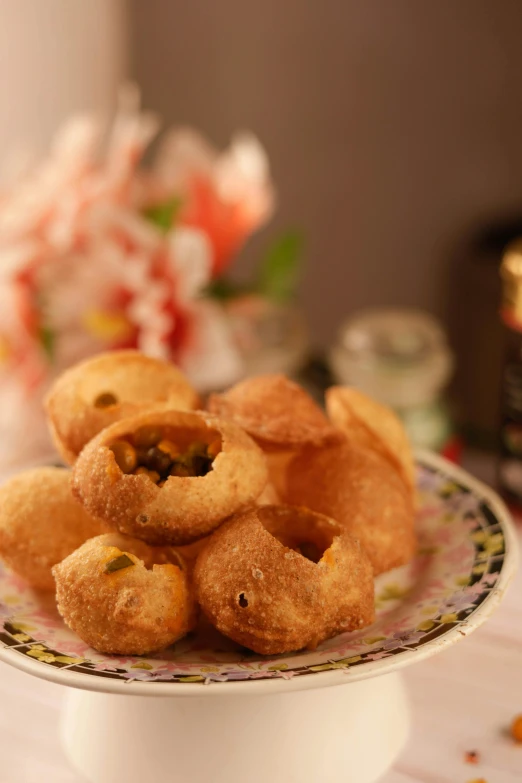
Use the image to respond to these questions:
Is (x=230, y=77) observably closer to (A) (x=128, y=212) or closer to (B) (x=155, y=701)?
(A) (x=128, y=212)

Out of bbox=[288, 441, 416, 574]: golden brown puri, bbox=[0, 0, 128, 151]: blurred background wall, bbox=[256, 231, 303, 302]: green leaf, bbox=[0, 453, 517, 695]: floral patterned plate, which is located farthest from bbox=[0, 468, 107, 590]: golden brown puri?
bbox=[0, 0, 128, 151]: blurred background wall

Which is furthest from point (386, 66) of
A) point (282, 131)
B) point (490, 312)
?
point (490, 312)

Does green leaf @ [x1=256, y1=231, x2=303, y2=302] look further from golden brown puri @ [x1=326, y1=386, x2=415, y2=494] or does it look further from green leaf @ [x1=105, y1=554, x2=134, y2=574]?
green leaf @ [x1=105, y1=554, x2=134, y2=574]

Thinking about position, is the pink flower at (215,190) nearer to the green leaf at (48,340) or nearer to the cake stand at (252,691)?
the green leaf at (48,340)

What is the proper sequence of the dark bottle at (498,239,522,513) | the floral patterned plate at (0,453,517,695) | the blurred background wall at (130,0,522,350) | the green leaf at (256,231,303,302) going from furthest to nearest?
the blurred background wall at (130,0,522,350) → the green leaf at (256,231,303,302) → the dark bottle at (498,239,522,513) → the floral patterned plate at (0,453,517,695)

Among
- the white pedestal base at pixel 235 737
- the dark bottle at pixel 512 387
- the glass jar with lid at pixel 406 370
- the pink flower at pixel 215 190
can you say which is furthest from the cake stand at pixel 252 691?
the pink flower at pixel 215 190

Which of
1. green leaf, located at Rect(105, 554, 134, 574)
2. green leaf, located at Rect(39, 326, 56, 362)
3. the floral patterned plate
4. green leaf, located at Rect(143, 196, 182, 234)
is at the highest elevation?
green leaf, located at Rect(143, 196, 182, 234)
